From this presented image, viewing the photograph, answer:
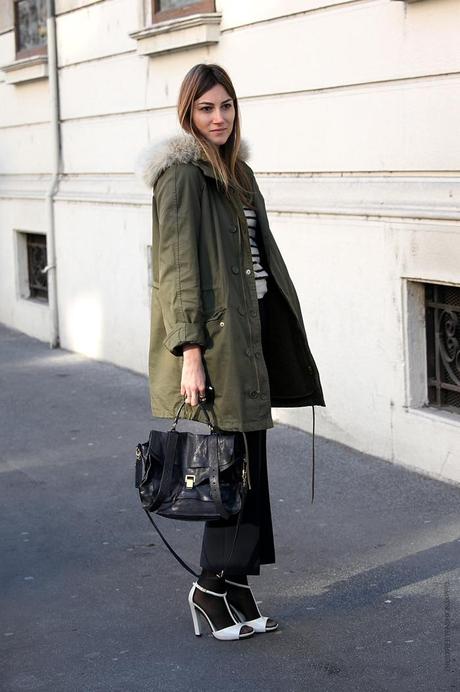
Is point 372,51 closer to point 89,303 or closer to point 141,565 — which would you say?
point 141,565

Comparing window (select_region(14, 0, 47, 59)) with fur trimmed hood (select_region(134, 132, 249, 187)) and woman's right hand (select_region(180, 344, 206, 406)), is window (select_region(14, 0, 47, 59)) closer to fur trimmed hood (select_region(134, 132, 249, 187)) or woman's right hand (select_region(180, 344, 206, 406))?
fur trimmed hood (select_region(134, 132, 249, 187))

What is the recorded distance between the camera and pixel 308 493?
628 centimetres

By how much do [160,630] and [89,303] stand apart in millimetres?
6564

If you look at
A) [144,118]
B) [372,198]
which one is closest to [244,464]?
[372,198]

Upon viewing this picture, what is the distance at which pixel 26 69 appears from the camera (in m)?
11.9

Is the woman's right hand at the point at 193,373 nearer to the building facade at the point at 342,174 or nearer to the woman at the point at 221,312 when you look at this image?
the woman at the point at 221,312

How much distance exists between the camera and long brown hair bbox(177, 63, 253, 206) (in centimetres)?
418

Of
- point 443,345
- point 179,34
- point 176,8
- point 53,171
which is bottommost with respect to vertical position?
point 443,345

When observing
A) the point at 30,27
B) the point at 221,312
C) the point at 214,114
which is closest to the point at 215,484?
the point at 221,312

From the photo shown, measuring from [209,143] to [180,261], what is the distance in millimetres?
449

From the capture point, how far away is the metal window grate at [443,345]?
6.47 meters

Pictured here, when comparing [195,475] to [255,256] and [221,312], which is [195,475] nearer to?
[221,312]

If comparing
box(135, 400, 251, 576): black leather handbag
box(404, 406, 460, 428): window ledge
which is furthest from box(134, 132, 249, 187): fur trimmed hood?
box(404, 406, 460, 428): window ledge

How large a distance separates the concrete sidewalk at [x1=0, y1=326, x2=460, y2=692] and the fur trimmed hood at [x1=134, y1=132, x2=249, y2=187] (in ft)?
5.13
